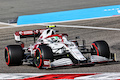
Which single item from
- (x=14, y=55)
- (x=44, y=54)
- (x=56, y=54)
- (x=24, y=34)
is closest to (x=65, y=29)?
(x=24, y=34)

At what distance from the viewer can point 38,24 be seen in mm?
22766

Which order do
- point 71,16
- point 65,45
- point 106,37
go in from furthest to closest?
point 71,16
point 106,37
point 65,45

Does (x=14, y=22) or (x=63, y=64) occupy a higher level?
(x=14, y=22)

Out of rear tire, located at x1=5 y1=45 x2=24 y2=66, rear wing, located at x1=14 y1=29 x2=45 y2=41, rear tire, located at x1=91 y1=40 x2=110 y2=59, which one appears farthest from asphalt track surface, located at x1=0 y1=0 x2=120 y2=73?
rear wing, located at x1=14 y1=29 x2=45 y2=41

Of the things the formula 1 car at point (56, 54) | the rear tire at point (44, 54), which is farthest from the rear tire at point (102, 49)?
the rear tire at point (44, 54)

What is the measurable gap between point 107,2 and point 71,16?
6.04 meters

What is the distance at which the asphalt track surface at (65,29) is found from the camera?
41.5 feet

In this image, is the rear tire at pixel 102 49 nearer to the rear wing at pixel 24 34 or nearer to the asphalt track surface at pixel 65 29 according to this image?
the asphalt track surface at pixel 65 29

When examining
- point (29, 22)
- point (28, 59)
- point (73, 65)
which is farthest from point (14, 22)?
point (73, 65)

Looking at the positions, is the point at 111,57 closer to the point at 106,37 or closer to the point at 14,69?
the point at 14,69

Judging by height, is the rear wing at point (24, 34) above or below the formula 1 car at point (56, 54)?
above

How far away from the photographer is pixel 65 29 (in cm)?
2111

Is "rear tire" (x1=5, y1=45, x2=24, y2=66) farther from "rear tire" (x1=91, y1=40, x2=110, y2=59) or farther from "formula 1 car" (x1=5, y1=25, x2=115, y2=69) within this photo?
"rear tire" (x1=91, y1=40, x2=110, y2=59)

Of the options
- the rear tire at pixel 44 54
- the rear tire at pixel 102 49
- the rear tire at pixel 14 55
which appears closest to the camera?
the rear tire at pixel 44 54
